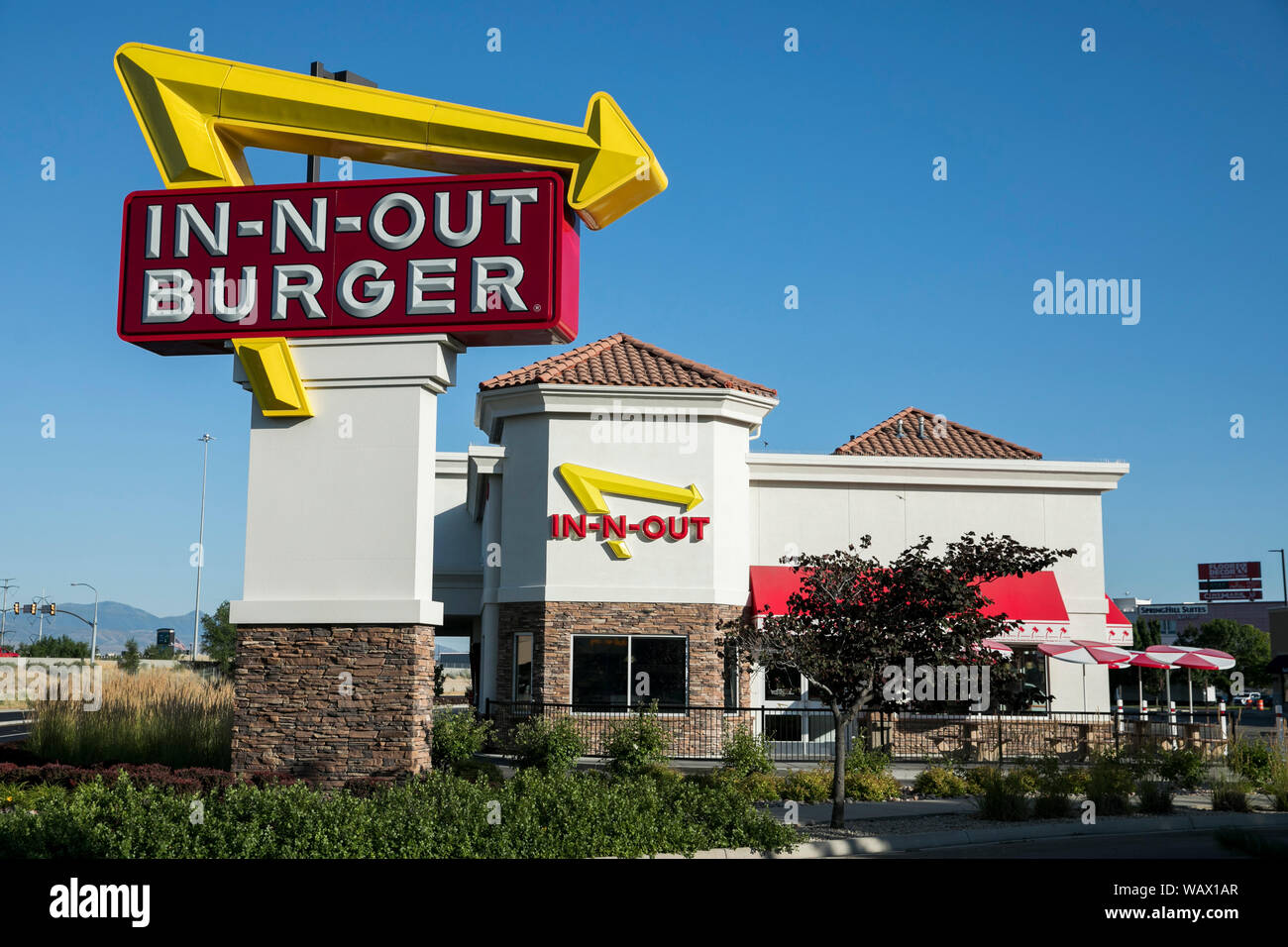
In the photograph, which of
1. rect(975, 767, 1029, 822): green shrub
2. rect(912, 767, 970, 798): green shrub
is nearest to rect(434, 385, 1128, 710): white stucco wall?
rect(912, 767, 970, 798): green shrub

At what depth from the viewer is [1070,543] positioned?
86.0ft

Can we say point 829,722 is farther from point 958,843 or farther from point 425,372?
point 425,372

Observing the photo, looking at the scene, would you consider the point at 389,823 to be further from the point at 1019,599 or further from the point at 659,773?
the point at 1019,599

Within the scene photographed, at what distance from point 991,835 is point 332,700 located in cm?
897

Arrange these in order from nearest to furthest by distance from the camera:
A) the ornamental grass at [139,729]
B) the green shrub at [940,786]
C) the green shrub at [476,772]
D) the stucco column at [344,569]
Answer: the stucco column at [344,569] < the ornamental grass at [139,729] < the green shrub at [476,772] < the green shrub at [940,786]

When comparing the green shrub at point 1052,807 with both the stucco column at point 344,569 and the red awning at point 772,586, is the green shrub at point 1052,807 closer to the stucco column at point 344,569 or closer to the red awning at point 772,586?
the red awning at point 772,586

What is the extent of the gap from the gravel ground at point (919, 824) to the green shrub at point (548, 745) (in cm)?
522

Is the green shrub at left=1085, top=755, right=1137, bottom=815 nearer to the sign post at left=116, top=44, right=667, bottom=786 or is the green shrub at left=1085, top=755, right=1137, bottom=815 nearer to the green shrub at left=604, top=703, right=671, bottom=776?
the green shrub at left=604, top=703, right=671, bottom=776

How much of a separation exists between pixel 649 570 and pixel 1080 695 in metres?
11.4

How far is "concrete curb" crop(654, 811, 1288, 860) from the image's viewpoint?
40.7ft

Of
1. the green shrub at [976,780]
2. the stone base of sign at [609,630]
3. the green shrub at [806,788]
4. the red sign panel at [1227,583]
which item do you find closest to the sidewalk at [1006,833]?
the green shrub at [806,788]

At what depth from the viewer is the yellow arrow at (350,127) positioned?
45.3 feet
